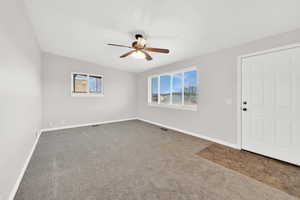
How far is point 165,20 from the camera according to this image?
1946 mm

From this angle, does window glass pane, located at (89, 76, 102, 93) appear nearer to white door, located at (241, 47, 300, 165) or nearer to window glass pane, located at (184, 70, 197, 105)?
window glass pane, located at (184, 70, 197, 105)

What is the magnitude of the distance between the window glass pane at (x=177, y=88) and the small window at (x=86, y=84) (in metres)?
3.01

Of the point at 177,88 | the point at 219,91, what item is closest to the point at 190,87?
the point at 177,88

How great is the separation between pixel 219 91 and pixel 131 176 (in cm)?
273

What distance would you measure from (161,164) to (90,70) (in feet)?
13.9

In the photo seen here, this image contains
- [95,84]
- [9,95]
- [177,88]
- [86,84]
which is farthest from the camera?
[95,84]

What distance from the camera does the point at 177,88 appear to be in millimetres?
4035

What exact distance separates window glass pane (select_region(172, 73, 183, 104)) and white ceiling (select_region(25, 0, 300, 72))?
1.23 m

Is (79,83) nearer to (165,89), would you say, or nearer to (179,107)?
(165,89)

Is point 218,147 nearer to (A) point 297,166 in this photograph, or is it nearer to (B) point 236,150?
(B) point 236,150

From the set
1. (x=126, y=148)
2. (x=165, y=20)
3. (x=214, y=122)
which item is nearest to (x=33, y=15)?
(x=165, y=20)

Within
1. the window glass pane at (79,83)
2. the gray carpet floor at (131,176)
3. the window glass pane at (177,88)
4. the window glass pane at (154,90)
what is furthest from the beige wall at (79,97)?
the window glass pane at (177,88)

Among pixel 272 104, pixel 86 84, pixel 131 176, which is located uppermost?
pixel 86 84

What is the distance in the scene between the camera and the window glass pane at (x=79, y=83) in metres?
4.24
